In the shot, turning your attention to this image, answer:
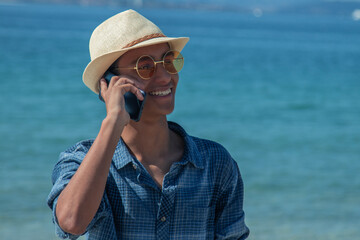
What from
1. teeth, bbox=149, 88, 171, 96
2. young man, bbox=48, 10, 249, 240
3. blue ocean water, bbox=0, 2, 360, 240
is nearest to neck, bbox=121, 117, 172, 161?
young man, bbox=48, 10, 249, 240

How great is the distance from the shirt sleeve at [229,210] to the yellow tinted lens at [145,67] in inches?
19.8

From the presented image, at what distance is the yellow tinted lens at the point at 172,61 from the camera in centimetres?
266

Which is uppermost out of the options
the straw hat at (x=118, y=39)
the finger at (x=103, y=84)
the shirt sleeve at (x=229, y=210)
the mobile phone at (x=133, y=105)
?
the straw hat at (x=118, y=39)

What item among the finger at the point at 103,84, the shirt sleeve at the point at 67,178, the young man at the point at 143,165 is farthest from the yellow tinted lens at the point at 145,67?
the shirt sleeve at the point at 67,178

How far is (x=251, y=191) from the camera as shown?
33.2 ft

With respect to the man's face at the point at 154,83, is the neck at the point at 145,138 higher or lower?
lower

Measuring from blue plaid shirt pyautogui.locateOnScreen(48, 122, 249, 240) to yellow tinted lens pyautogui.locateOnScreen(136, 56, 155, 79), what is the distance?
0.30 m

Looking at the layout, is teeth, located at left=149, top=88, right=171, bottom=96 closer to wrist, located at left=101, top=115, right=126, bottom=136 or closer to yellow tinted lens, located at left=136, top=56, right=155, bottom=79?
yellow tinted lens, located at left=136, top=56, right=155, bottom=79

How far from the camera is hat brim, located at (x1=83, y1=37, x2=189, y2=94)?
2568mm

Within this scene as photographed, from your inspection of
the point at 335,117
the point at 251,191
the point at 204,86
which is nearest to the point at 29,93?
the point at 204,86

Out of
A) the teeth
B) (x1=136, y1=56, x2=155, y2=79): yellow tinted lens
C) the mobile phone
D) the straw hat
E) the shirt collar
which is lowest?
the shirt collar

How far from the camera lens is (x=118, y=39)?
260cm

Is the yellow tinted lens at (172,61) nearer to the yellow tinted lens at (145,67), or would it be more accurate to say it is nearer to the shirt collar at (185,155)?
the yellow tinted lens at (145,67)

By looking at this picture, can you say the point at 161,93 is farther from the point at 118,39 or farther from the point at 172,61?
the point at 118,39
